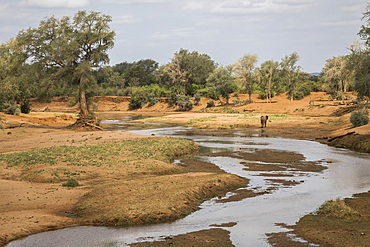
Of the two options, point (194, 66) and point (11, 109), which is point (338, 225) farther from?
point (194, 66)

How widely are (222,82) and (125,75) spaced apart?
49320 mm

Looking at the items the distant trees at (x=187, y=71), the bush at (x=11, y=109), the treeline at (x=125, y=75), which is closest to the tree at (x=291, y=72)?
the treeline at (x=125, y=75)

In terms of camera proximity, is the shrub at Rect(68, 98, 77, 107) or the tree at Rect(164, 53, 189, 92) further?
the shrub at Rect(68, 98, 77, 107)

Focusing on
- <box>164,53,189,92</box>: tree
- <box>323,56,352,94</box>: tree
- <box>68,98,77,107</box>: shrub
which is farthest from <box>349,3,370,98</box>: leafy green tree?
<box>68,98,77,107</box>: shrub

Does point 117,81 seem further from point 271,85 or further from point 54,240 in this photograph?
point 54,240

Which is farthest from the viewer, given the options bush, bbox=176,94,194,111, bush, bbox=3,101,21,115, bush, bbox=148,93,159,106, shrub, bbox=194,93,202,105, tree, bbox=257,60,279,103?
bush, bbox=148,93,159,106

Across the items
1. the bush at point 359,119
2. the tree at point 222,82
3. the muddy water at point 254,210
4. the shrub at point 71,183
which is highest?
the tree at point 222,82

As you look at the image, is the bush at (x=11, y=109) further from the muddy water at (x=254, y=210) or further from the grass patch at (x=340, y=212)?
the grass patch at (x=340, y=212)

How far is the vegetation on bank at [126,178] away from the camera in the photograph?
40.4ft

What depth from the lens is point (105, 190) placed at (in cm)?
1417

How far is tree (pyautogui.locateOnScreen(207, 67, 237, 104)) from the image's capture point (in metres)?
81.0

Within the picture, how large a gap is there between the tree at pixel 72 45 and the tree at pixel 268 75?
133 ft

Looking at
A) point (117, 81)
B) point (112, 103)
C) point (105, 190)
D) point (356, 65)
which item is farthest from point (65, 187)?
point (117, 81)

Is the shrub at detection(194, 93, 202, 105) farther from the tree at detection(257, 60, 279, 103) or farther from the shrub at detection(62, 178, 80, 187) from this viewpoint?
the shrub at detection(62, 178, 80, 187)
